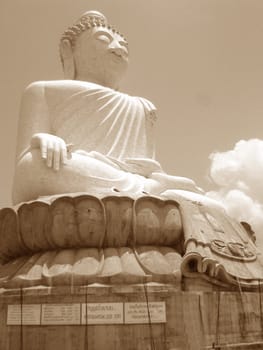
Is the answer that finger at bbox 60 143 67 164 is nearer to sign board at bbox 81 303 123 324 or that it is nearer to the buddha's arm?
the buddha's arm

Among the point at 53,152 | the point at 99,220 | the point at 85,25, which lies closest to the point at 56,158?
the point at 53,152

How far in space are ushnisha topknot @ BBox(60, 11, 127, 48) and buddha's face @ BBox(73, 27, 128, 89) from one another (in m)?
0.06

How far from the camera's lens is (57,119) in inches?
185

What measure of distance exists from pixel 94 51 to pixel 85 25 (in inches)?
15.1

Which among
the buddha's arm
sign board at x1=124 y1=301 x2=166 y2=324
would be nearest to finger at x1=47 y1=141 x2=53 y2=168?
the buddha's arm

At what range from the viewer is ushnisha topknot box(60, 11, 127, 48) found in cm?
545

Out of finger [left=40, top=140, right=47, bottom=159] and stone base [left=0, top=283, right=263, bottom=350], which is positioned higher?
finger [left=40, top=140, right=47, bottom=159]

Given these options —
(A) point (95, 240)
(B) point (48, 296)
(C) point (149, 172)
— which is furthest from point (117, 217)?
(C) point (149, 172)

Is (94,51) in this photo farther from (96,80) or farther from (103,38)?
(96,80)

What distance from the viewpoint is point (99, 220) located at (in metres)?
3.14

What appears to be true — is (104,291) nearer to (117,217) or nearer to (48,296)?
(48,296)

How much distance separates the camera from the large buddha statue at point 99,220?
298 cm

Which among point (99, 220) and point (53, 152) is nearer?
point (99, 220)

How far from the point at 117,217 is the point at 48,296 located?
746 mm
